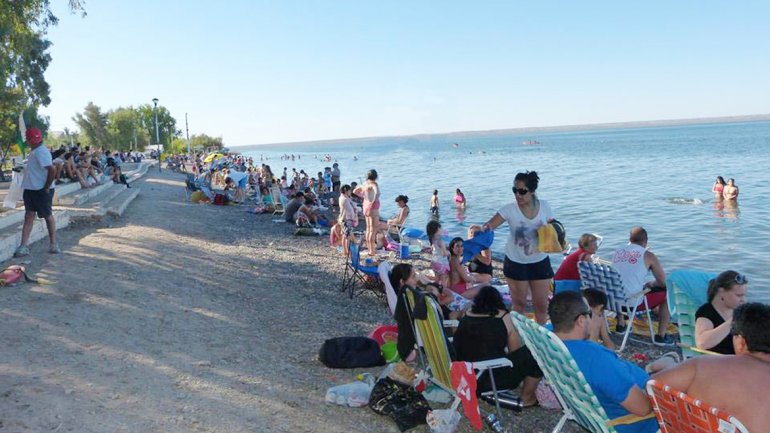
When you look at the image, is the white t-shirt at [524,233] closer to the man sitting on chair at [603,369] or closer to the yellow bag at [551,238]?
the yellow bag at [551,238]

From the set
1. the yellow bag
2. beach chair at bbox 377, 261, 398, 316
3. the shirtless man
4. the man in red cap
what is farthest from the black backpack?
the man in red cap

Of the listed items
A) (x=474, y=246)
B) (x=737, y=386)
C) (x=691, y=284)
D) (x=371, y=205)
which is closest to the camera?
(x=737, y=386)

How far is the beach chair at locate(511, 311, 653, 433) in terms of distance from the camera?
2.90m

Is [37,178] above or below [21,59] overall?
below

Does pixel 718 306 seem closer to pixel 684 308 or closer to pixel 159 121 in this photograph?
pixel 684 308

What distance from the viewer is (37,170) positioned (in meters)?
6.76

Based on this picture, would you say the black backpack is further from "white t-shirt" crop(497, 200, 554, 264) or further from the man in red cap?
the man in red cap

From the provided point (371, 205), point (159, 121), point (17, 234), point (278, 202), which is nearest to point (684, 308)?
point (371, 205)

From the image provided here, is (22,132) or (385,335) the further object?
(22,132)

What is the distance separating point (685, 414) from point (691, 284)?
8.96 feet

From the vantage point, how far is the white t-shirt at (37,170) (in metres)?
6.71

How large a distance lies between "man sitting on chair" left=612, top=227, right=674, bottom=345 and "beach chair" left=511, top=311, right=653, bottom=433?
302 centimetres

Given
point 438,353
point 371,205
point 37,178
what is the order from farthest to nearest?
point 371,205, point 37,178, point 438,353

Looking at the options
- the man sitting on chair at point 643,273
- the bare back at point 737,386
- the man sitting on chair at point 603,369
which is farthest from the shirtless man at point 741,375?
the man sitting on chair at point 643,273
